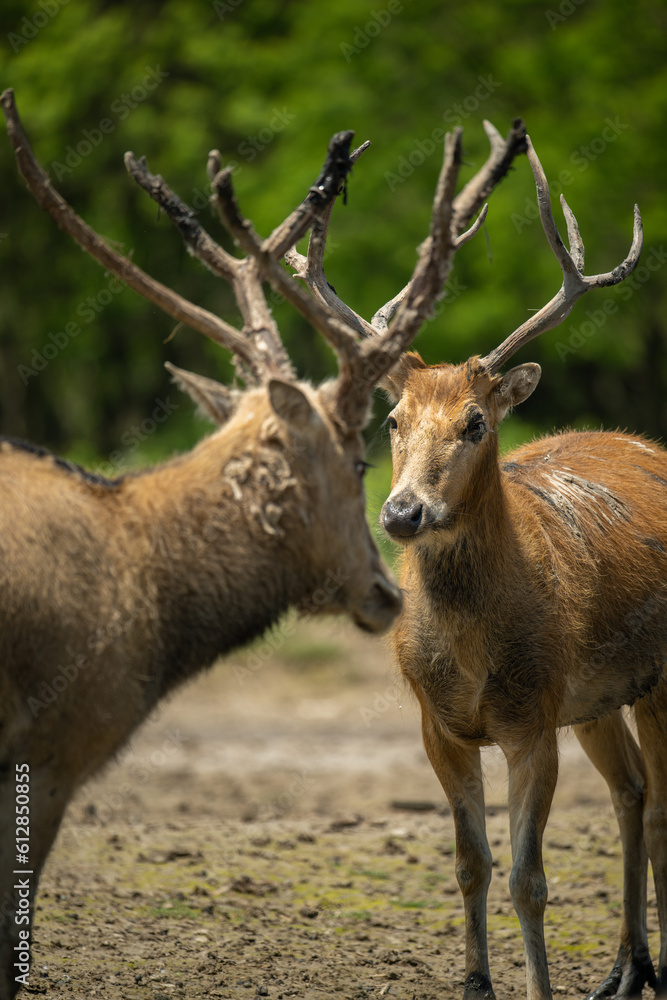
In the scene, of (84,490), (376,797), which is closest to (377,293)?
(376,797)

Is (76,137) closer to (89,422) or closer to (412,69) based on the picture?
(412,69)

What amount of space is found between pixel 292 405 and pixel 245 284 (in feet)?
2.39

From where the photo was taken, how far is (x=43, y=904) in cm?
657

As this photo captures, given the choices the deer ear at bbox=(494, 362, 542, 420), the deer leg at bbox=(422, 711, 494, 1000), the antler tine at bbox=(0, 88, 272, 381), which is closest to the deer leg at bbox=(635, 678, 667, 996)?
the deer leg at bbox=(422, 711, 494, 1000)

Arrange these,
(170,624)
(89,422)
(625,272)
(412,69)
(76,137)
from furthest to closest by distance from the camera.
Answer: (89,422) → (76,137) → (412,69) → (625,272) → (170,624)

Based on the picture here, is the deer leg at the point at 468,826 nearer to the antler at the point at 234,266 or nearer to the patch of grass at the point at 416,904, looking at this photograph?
the patch of grass at the point at 416,904

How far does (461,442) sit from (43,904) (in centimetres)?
365

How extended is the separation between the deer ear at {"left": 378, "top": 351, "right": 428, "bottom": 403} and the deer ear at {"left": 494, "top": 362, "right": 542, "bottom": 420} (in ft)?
1.38

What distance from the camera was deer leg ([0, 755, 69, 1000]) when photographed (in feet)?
13.0

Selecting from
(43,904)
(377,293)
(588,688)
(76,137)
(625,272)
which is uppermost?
(76,137)

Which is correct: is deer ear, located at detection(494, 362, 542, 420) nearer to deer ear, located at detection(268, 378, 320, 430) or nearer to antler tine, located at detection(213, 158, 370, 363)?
antler tine, located at detection(213, 158, 370, 363)

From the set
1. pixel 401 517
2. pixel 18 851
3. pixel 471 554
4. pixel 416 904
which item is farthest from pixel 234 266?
pixel 416 904

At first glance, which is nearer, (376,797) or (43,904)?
(43,904)

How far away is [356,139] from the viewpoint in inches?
683
